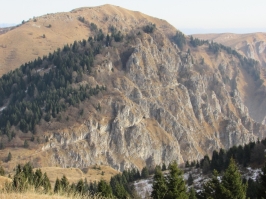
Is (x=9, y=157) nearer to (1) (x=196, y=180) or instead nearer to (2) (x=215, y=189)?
(1) (x=196, y=180)

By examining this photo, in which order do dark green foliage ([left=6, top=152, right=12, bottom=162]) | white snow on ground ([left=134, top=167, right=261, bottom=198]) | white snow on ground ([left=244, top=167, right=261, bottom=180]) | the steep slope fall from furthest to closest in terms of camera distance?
the steep slope < dark green foliage ([left=6, top=152, right=12, bottom=162]) < white snow on ground ([left=134, top=167, right=261, bottom=198]) < white snow on ground ([left=244, top=167, right=261, bottom=180])

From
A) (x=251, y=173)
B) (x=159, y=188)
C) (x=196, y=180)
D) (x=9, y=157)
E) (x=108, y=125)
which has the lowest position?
(x=196, y=180)

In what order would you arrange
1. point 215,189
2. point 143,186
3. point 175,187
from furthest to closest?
point 143,186 < point 215,189 < point 175,187

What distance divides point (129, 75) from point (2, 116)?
261ft

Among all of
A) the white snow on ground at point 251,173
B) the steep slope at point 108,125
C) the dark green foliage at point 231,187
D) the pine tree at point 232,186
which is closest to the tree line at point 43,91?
the steep slope at point 108,125

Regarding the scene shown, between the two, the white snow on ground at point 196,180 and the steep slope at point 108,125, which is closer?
the white snow on ground at point 196,180

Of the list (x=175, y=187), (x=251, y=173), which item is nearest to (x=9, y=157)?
(x=251, y=173)

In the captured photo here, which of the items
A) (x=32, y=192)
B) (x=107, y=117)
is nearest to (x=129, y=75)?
(x=107, y=117)

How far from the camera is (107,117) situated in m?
170

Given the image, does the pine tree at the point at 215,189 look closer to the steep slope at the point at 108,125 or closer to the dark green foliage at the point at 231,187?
the dark green foliage at the point at 231,187

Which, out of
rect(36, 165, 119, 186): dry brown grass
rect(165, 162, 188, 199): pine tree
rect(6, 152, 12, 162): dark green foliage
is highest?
rect(165, 162, 188, 199): pine tree

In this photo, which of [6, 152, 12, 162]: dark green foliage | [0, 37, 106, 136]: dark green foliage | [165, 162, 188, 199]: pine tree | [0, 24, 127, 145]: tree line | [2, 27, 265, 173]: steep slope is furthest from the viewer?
[0, 37, 106, 136]: dark green foliage

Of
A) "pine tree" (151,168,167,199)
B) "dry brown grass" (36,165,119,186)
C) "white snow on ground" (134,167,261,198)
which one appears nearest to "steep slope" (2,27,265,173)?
"dry brown grass" (36,165,119,186)

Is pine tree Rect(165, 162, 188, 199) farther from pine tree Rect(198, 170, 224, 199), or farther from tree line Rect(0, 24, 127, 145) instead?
tree line Rect(0, 24, 127, 145)
